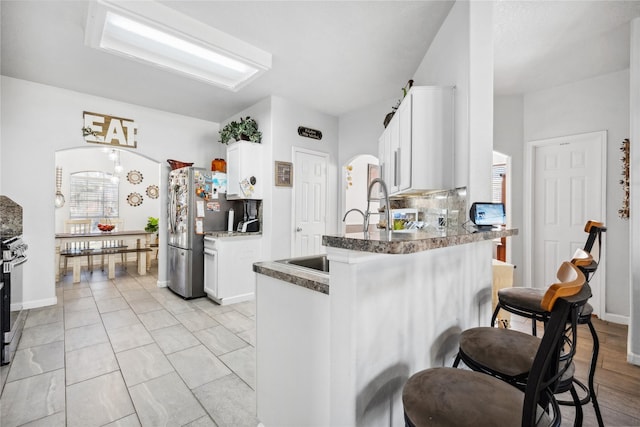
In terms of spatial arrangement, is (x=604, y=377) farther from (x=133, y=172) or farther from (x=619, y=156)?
(x=133, y=172)

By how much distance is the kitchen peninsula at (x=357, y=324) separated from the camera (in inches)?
41.0

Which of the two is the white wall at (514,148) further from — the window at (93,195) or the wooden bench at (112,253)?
the window at (93,195)

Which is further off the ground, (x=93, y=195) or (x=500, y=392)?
(x=93, y=195)

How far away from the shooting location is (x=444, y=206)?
2514 mm

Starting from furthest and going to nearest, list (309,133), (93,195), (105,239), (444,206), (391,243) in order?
(93,195)
(105,239)
(309,133)
(444,206)
(391,243)

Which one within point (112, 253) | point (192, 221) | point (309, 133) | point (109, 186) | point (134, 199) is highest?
point (309, 133)

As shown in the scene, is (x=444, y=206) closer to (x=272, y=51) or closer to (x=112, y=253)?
(x=272, y=51)

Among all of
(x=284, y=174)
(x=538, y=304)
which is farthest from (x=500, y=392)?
(x=284, y=174)

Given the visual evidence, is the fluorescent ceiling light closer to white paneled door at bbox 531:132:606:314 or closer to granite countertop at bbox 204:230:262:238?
granite countertop at bbox 204:230:262:238

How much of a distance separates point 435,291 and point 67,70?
178 inches

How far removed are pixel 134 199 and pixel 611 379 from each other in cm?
943

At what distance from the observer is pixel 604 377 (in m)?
2.15

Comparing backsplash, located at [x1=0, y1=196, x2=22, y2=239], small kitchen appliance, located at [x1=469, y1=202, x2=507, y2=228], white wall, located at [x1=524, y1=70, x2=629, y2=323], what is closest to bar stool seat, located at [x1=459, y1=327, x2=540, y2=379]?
small kitchen appliance, located at [x1=469, y1=202, x2=507, y2=228]

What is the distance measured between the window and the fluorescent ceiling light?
6036 millimetres
